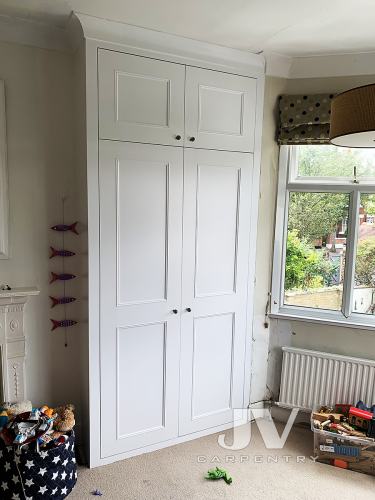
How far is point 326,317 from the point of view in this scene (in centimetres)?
285

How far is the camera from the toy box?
95.2 inches

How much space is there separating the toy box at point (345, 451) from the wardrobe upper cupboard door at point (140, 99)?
1.98 meters

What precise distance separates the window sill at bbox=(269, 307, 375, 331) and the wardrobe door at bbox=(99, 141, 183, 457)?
829 mm

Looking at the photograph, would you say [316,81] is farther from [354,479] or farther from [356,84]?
[354,479]

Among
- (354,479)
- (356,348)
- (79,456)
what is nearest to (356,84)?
(356,348)

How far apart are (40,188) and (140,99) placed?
2.48 feet

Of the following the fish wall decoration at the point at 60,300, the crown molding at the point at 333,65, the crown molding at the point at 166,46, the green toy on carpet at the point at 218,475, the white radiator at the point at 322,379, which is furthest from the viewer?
the white radiator at the point at 322,379

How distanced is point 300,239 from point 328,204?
303 millimetres

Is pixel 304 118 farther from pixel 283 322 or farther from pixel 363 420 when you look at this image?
pixel 363 420

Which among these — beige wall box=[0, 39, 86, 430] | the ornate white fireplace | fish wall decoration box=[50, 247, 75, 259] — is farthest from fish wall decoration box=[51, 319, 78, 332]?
fish wall decoration box=[50, 247, 75, 259]

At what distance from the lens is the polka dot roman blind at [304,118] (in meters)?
2.63

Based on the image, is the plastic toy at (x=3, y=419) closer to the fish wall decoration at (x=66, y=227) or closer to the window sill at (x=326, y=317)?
the fish wall decoration at (x=66, y=227)

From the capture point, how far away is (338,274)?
2.86 m

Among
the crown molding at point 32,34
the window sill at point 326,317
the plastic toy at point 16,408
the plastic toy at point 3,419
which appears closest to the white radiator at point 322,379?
the window sill at point 326,317
